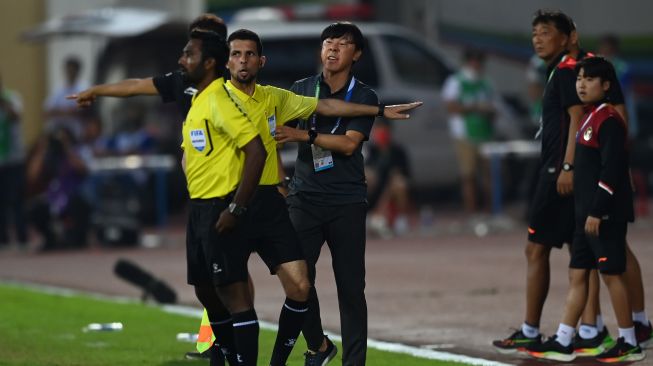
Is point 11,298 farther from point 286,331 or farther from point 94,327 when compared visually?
point 286,331

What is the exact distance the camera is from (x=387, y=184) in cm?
2045

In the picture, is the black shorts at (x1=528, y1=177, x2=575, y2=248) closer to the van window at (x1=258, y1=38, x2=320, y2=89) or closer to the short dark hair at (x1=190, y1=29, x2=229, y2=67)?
the short dark hair at (x1=190, y1=29, x2=229, y2=67)

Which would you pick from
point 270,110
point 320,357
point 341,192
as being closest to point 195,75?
point 270,110

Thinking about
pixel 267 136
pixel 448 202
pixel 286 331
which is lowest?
pixel 448 202

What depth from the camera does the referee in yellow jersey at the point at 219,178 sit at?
8.60m

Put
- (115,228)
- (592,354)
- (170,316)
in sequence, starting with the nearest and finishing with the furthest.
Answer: (592,354), (170,316), (115,228)

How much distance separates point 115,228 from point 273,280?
4963mm

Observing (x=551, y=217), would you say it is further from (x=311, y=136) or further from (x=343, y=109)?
(x=311, y=136)

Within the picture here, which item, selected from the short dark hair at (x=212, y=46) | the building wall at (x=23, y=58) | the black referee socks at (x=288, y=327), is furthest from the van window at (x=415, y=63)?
the short dark hair at (x=212, y=46)

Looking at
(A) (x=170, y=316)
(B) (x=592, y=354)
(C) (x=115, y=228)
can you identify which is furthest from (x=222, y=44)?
(C) (x=115, y=228)

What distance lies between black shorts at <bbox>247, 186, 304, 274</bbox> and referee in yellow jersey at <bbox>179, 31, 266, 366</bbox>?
0.10m

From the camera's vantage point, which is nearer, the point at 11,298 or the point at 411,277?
the point at 11,298

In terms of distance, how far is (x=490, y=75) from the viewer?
25297 millimetres

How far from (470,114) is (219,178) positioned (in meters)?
12.9
